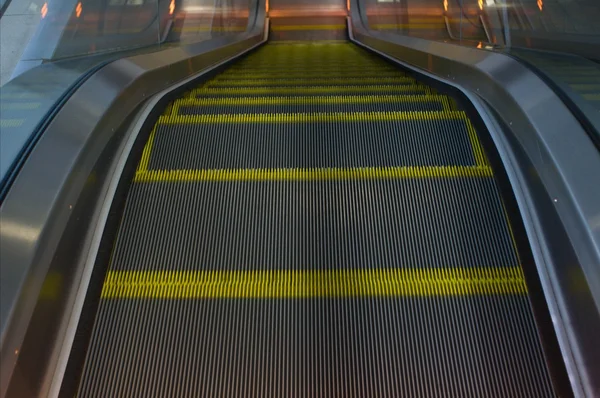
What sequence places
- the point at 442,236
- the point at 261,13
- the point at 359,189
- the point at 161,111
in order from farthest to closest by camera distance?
1. the point at 261,13
2. the point at 161,111
3. the point at 359,189
4. the point at 442,236

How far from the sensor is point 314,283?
1.94 meters

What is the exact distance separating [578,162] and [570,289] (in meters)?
0.43

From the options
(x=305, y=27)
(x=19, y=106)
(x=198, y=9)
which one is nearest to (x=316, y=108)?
(x=19, y=106)

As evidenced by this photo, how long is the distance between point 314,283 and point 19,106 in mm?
1306

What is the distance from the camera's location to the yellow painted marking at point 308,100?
10.5ft

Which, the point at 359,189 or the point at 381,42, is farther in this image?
the point at 381,42

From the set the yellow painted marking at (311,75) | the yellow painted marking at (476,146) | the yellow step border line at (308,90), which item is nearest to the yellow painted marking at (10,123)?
the yellow step border line at (308,90)

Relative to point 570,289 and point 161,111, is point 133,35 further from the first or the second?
point 570,289

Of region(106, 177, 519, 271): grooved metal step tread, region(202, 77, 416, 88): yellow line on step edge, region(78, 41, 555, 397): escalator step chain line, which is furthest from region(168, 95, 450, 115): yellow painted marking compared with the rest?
region(106, 177, 519, 271): grooved metal step tread

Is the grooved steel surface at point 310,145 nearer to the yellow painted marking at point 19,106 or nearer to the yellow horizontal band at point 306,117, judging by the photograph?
the yellow horizontal band at point 306,117

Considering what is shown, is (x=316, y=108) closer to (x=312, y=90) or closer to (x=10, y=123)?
(x=312, y=90)

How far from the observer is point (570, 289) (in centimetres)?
171

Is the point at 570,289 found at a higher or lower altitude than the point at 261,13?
higher

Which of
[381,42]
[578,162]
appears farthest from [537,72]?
[381,42]
